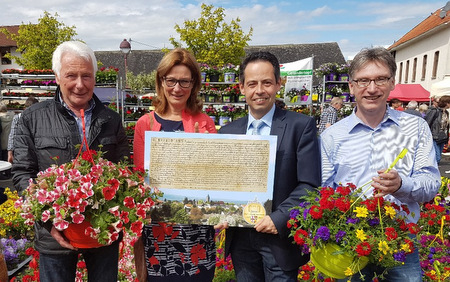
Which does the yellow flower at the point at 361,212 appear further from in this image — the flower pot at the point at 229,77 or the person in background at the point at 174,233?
the flower pot at the point at 229,77

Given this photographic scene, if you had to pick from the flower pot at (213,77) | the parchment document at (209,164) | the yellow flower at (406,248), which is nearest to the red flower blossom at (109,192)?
the parchment document at (209,164)

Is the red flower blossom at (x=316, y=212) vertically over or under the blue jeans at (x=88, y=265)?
over

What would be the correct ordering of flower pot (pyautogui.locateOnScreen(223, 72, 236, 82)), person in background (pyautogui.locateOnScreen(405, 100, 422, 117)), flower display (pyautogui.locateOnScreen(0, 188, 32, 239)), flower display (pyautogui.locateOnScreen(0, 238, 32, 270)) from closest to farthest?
flower display (pyautogui.locateOnScreen(0, 238, 32, 270))
flower display (pyautogui.locateOnScreen(0, 188, 32, 239))
person in background (pyautogui.locateOnScreen(405, 100, 422, 117))
flower pot (pyautogui.locateOnScreen(223, 72, 236, 82))

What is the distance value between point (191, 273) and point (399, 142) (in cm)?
155

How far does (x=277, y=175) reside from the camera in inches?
78.7

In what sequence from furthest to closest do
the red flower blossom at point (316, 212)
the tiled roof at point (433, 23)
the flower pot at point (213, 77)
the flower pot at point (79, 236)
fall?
the tiled roof at point (433, 23), the flower pot at point (213, 77), the flower pot at point (79, 236), the red flower blossom at point (316, 212)

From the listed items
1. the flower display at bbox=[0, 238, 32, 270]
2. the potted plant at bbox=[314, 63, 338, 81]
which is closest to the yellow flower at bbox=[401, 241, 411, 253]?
the flower display at bbox=[0, 238, 32, 270]

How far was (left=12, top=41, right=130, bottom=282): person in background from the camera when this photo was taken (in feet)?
6.50

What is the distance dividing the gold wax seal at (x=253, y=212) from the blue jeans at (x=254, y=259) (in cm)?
10

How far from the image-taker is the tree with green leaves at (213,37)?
21.7 metres

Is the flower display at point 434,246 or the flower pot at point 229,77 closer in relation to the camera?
the flower display at point 434,246

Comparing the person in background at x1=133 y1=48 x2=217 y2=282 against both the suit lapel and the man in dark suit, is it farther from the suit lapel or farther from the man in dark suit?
the suit lapel

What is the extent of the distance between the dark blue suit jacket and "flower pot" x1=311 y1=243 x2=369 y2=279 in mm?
244

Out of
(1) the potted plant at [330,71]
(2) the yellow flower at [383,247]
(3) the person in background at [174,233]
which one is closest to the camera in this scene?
(2) the yellow flower at [383,247]
